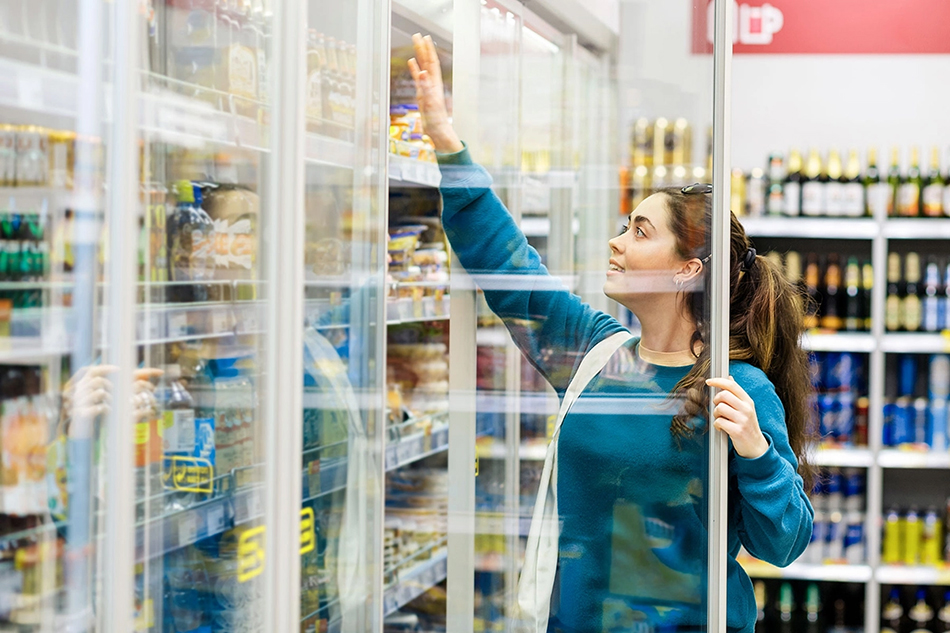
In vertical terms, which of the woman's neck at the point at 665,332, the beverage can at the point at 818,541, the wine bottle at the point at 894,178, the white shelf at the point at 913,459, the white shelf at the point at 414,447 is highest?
the wine bottle at the point at 894,178

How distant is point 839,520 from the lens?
4.21 meters

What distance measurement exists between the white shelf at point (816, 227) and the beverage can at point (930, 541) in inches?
52.9

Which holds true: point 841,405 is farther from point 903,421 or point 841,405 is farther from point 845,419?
point 903,421

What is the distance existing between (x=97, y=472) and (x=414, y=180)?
917 millimetres

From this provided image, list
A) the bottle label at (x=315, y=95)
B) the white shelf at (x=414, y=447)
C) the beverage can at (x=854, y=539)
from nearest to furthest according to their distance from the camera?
the bottle label at (x=315, y=95)
the white shelf at (x=414, y=447)
the beverage can at (x=854, y=539)

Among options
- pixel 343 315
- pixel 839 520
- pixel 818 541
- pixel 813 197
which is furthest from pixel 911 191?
pixel 343 315

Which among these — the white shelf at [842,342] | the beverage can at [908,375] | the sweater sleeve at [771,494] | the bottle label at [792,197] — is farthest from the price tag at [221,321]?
the beverage can at [908,375]

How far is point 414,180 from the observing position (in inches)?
73.7

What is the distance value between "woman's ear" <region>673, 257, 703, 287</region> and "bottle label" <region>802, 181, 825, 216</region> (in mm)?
2851

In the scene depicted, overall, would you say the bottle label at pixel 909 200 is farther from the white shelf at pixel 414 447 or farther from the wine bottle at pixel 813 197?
the white shelf at pixel 414 447

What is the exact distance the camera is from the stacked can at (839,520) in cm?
422

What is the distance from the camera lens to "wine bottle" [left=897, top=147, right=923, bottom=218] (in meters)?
4.18

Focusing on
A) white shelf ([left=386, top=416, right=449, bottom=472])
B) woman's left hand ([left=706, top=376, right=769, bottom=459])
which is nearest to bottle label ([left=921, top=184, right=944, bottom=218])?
white shelf ([left=386, top=416, right=449, bottom=472])

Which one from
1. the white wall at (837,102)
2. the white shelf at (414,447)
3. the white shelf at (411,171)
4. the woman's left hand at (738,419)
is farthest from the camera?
the white wall at (837,102)
